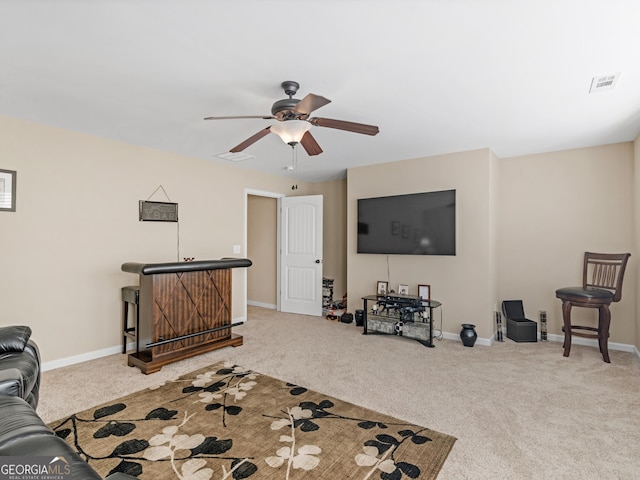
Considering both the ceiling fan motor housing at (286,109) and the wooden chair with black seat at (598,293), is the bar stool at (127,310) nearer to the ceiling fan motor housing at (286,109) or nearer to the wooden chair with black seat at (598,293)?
the ceiling fan motor housing at (286,109)

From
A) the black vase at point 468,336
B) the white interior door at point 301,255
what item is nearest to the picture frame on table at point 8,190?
the white interior door at point 301,255

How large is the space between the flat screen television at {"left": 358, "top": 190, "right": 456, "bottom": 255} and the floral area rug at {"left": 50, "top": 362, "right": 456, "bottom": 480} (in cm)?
259

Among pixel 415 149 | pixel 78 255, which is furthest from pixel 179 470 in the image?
pixel 415 149

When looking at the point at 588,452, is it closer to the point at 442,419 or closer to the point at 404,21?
the point at 442,419

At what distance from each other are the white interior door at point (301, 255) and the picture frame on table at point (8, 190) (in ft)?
12.2

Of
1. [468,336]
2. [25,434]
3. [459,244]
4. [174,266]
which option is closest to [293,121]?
[174,266]

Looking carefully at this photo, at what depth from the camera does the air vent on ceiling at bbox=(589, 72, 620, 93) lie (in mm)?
2426

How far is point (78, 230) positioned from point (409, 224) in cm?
404

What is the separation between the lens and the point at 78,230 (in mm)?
3639

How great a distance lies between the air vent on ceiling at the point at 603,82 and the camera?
2.43m

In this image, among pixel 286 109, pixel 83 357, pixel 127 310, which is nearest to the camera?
pixel 286 109

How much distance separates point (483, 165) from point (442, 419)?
3147 millimetres

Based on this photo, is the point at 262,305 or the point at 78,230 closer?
the point at 78,230

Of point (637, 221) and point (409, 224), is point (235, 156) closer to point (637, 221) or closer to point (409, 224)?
point (409, 224)
